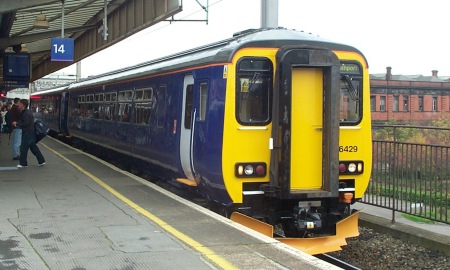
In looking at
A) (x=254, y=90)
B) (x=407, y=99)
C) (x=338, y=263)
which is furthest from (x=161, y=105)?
(x=407, y=99)

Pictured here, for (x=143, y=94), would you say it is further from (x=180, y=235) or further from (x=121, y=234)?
(x=180, y=235)

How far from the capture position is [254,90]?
24.1ft

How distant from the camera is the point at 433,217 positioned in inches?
324

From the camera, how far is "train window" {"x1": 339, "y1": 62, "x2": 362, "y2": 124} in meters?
7.79

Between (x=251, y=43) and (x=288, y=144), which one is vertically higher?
(x=251, y=43)

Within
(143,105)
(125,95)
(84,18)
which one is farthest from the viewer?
(84,18)

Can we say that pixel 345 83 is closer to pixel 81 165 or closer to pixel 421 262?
pixel 421 262

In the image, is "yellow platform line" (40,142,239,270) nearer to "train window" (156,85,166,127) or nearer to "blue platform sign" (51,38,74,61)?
"train window" (156,85,166,127)

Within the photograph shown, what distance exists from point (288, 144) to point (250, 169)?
635 mm

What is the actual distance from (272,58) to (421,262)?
11.8 feet

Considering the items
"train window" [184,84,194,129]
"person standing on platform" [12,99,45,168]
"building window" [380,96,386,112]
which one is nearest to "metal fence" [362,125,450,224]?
"train window" [184,84,194,129]

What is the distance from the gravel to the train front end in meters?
0.69

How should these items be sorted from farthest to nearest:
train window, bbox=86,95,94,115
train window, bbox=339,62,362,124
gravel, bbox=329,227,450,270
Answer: train window, bbox=86,95,94,115 → train window, bbox=339,62,362,124 → gravel, bbox=329,227,450,270

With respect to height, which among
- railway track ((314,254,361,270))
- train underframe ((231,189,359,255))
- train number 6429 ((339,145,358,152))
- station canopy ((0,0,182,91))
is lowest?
railway track ((314,254,361,270))
